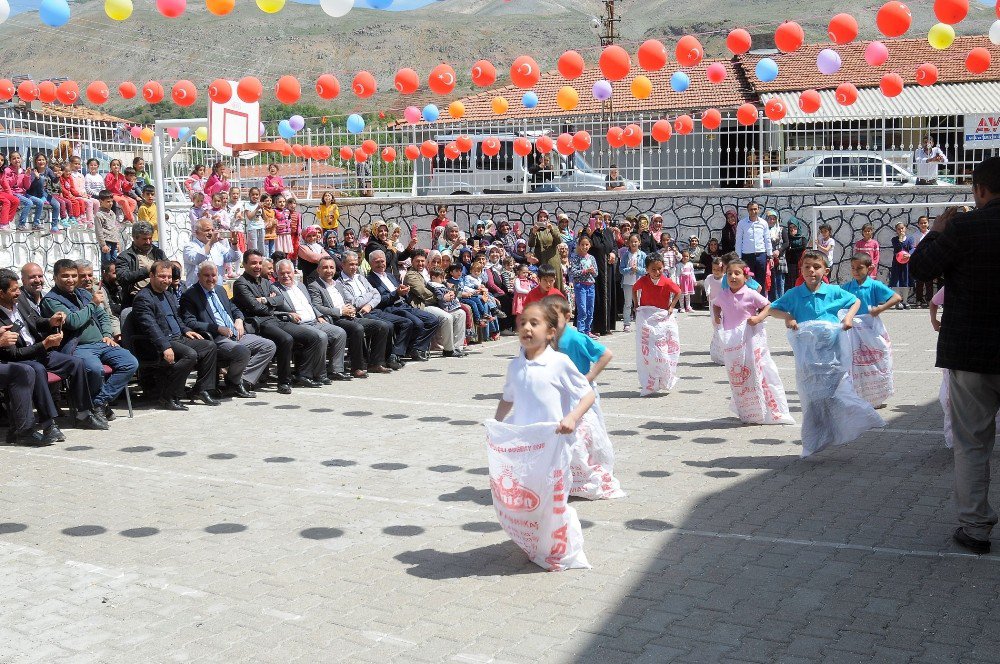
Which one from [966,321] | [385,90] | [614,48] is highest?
[385,90]

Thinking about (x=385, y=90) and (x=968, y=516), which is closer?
(x=968, y=516)

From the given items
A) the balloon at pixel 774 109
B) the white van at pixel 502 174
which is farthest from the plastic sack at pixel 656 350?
the white van at pixel 502 174

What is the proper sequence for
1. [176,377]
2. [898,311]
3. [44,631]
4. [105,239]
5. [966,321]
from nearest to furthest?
[44,631], [966,321], [176,377], [105,239], [898,311]

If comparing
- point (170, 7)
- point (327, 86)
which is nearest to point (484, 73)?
point (327, 86)

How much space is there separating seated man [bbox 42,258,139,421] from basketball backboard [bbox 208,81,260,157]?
4.52 m

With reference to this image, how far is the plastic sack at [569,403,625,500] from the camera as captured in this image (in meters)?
7.42

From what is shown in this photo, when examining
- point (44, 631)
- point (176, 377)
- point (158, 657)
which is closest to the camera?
point (158, 657)

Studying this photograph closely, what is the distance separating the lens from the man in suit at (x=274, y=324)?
1250 centimetres

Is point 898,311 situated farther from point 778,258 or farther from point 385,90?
point 385,90

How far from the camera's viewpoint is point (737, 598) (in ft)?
17.8

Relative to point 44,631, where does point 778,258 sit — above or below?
above

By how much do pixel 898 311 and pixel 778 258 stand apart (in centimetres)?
246

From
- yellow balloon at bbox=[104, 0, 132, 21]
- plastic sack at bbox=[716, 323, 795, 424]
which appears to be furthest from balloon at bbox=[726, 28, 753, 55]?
yellow balloon at bbox=[104, 0, 132, 21]

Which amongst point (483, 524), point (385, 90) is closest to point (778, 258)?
point (483, 524)
